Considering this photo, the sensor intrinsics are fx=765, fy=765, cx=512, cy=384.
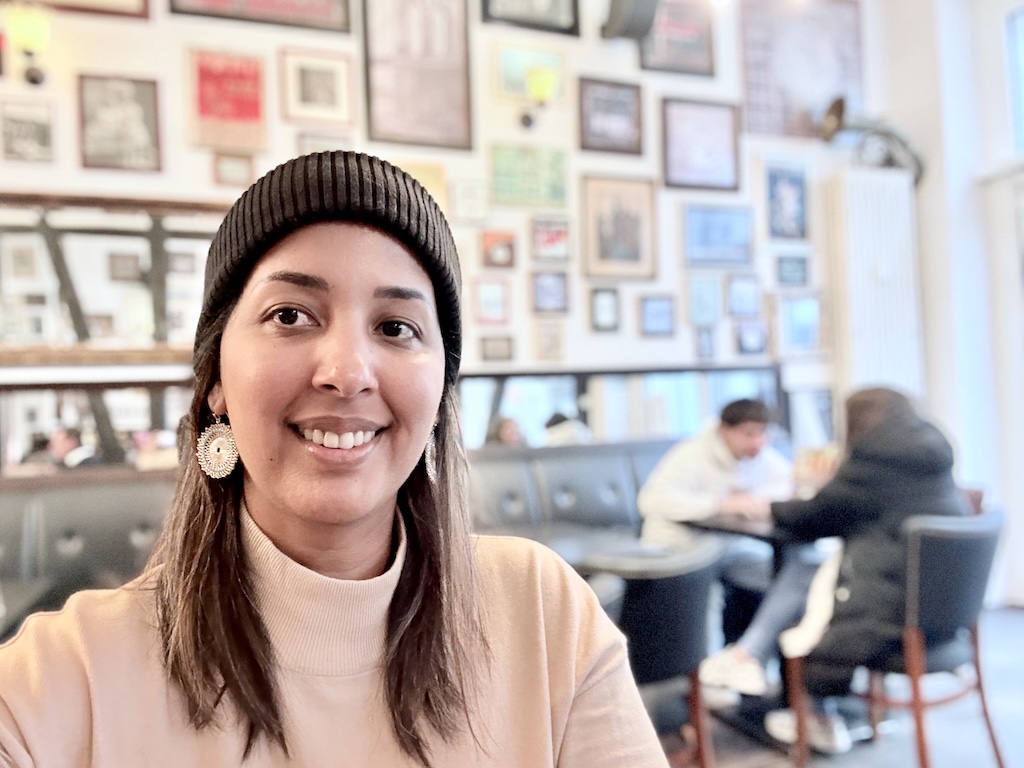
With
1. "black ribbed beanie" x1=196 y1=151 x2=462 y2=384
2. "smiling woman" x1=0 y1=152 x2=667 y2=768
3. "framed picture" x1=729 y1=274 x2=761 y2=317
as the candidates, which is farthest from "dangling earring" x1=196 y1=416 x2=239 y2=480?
"framed picture" x1=729 y1=274 x2=761 y2=317

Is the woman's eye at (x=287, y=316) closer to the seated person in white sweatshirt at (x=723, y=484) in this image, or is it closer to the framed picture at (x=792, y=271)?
the seated person in white sweatshirt at (x=723, y=484)

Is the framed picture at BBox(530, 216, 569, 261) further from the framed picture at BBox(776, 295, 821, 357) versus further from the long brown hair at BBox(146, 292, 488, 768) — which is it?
the long brown hair at BBox(146, 292, 488, 768)

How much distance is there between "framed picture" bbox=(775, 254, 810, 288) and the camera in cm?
491

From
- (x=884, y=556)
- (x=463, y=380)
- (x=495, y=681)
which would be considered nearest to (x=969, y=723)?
(x=884, y=556)

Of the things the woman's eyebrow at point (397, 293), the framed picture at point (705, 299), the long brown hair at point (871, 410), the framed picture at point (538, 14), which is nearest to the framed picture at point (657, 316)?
the framed picture at point (705, 299)

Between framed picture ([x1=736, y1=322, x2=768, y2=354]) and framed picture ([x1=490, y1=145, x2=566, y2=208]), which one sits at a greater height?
framed picture ([x1=490, y1=145, x2=566, y2=208])

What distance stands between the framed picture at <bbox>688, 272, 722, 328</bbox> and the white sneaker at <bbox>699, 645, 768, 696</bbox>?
7.44 ft

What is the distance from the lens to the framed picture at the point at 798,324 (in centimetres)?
486

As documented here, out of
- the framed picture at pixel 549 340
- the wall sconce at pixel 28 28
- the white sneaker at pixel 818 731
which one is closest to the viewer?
the white sneaker at pixel 818 731

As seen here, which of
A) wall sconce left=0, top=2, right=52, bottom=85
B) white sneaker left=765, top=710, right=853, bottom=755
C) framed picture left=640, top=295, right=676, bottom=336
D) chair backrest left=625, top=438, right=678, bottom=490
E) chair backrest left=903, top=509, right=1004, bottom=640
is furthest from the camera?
framed picture left=640, top=295, right=676, bottom=336

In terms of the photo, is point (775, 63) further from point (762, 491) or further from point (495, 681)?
point (495, 681)

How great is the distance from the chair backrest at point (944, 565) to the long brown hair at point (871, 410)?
373 mm

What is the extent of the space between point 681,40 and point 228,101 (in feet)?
8.91

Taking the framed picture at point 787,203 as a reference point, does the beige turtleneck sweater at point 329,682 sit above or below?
below
